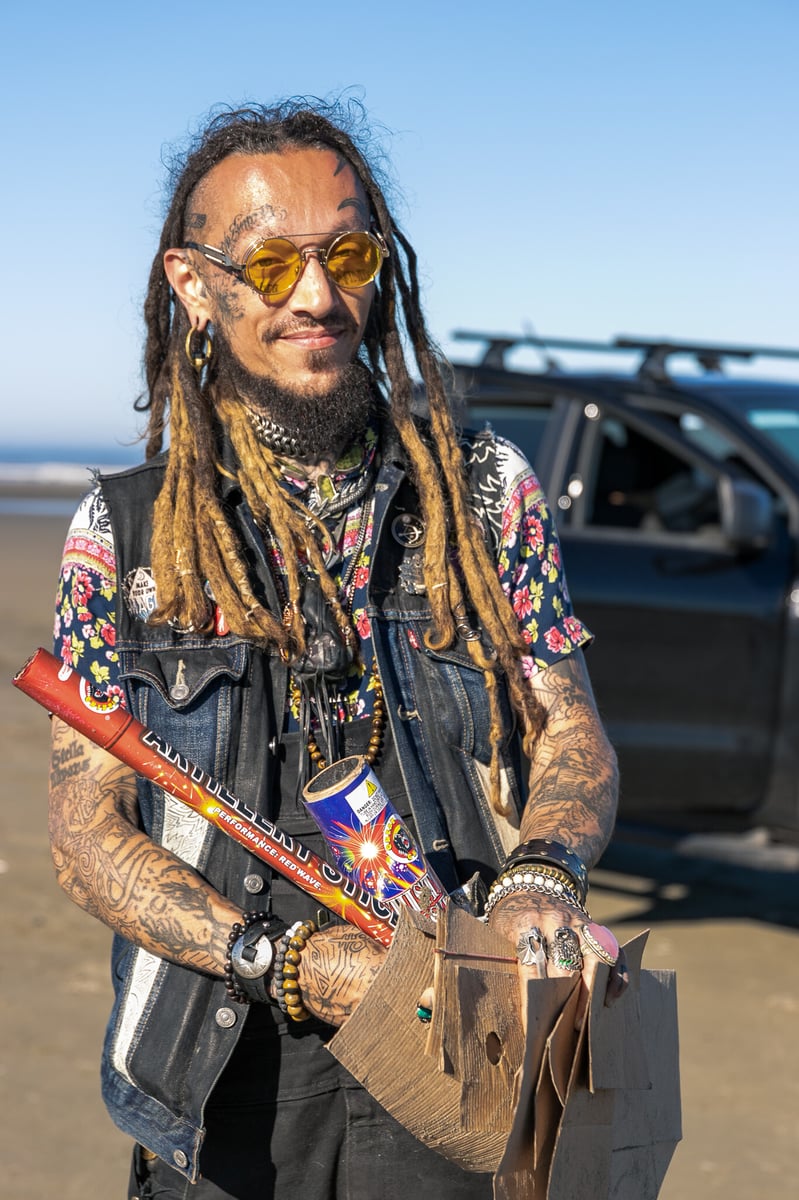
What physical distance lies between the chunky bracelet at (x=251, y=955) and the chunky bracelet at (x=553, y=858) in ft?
1.10

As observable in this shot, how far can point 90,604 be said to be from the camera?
2.04 meters

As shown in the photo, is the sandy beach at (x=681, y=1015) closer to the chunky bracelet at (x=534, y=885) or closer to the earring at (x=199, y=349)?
the chunky bracelet at (x=534, y=885)

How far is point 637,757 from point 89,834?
11.6 ft

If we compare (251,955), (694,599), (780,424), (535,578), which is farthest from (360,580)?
(780,424)

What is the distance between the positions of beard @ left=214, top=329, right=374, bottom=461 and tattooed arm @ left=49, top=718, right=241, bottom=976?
22.3 inches

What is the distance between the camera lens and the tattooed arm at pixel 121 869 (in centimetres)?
188

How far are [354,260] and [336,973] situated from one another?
107 cm

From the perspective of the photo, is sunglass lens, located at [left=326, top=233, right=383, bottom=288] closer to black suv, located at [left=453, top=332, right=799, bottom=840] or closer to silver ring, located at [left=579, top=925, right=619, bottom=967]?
silver ring, located at [left=579, top=925, right=619, bottom=967]

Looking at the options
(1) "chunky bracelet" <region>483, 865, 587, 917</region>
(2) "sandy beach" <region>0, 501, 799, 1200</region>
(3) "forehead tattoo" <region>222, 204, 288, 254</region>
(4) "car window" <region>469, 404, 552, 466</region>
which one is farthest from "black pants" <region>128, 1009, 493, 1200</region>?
(4) "car window" <region>469, 404, 552, 466</region>

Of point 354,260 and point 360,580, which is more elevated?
point 354,260

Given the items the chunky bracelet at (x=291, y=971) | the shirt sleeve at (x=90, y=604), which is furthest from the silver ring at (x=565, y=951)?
the shirt sleeve at (x=90, y=604)

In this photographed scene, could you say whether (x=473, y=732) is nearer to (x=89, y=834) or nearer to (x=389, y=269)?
(x=89, y=834)

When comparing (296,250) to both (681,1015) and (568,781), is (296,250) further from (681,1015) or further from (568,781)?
(681,1015)

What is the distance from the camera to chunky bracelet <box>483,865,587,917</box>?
1.85 metres
